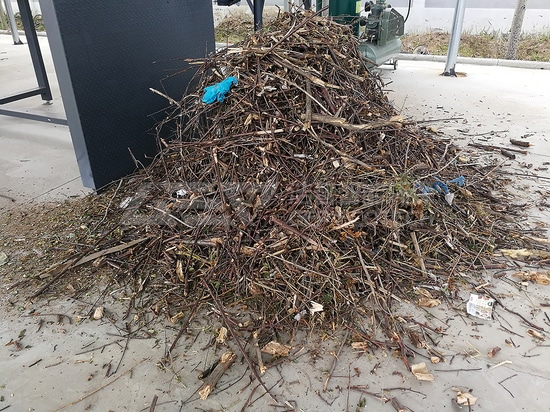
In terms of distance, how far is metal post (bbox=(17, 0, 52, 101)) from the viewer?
6.02m

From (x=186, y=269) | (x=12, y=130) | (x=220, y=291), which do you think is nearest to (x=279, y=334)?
(x=220, y=291)

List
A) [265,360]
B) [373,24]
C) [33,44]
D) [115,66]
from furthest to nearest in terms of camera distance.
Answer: [373,24], [33,44], [115,66], [265,360]

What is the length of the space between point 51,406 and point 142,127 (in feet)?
10.1

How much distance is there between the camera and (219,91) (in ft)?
11.3

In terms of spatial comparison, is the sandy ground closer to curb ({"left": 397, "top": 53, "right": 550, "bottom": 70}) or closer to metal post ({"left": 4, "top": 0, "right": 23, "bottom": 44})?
curb ({"left": 397, "top": 53, "right": 550, "bottom": 70})

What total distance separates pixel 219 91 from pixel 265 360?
7.00 feet

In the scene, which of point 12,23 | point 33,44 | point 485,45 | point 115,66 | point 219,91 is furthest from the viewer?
point 12,23

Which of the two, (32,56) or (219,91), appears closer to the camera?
(219,91)

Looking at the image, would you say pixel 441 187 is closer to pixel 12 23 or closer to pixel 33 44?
pixel 33 44

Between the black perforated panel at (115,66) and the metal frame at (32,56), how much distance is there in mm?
2861

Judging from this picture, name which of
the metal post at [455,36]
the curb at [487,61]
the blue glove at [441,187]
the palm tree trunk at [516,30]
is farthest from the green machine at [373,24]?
the blue glove at [441,187]

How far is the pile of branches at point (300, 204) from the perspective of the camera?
2.75 m

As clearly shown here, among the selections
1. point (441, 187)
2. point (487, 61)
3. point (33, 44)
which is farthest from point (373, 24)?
point (33, 44)

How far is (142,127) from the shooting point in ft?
14.9
